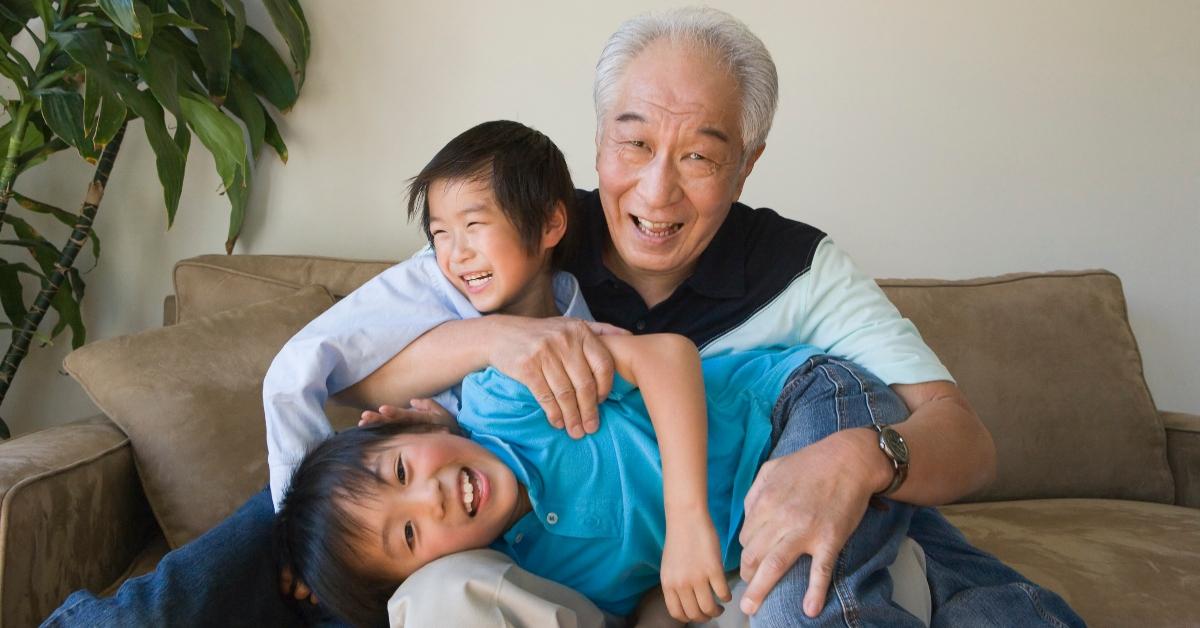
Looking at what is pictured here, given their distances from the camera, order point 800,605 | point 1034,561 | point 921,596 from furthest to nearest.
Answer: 1. point 1034,561
2. point 921,596
3. point 800,605

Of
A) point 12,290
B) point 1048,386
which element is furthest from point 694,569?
point 12,290

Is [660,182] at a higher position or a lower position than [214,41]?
lower

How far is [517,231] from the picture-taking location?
65.3 inches

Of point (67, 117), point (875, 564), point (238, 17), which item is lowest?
point (875, 564)

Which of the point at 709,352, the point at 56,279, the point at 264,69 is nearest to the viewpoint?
the point at 709,352

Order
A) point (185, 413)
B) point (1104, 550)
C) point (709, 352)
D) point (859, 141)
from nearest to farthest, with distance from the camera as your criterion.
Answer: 1. point (709, 352)
2. point (185, 413)
3. point (1104, 550)
4. point (859, 141)

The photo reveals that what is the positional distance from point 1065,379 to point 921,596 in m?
1.40

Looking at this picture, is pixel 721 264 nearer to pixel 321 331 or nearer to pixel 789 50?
pixel 321 331

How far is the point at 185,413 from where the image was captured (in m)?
1.89

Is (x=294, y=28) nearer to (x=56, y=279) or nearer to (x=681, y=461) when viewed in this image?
(x=56, y=279)

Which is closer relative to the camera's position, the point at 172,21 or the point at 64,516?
the point at 64,516

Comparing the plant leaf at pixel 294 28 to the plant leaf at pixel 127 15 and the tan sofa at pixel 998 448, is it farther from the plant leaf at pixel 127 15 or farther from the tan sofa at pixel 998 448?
the tan sofa at pixel 998 448

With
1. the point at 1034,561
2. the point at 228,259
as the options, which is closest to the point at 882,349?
the point at 1034,561

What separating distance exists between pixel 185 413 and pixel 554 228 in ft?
2.63
